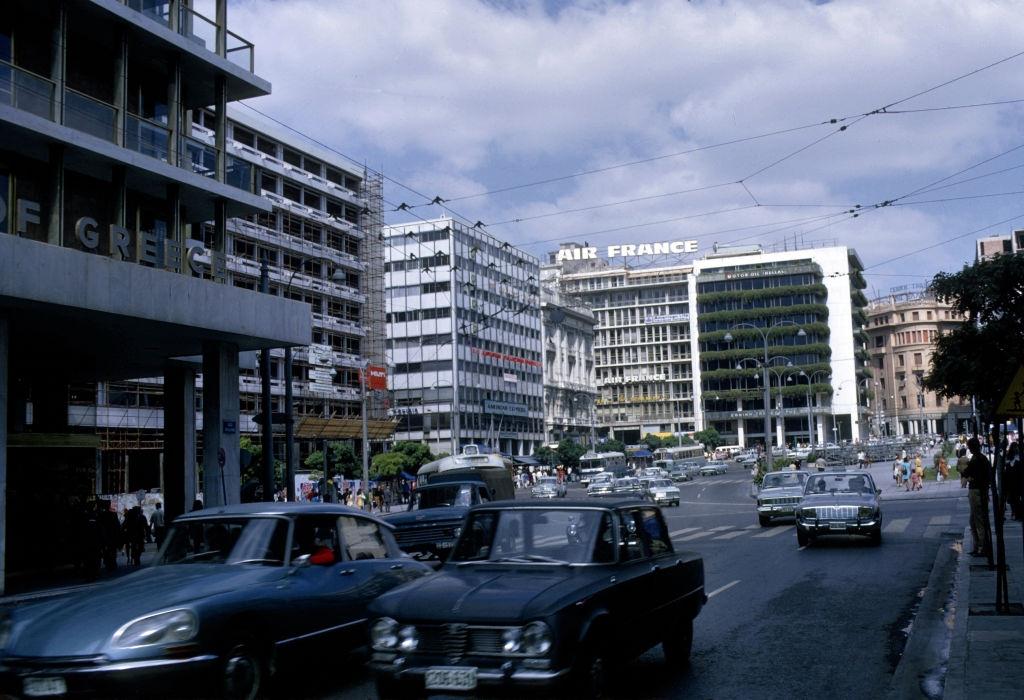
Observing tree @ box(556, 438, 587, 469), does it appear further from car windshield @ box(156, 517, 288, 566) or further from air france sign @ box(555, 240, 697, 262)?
car windshield @ box(156, 517, 288, 566)

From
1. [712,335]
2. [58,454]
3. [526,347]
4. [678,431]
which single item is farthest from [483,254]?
[58,454]

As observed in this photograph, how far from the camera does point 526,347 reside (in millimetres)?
104625

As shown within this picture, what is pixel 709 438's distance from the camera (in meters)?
125

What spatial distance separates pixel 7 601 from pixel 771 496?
20264 mm

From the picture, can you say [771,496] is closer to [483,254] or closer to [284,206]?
[284,206]

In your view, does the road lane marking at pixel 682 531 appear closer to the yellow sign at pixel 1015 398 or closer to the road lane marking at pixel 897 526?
the road lane marking at pixel 897 526

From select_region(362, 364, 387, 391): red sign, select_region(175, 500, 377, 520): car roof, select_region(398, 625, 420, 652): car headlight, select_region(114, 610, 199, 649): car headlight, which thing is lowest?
select_region(398, 625, 420, 652): car headlight

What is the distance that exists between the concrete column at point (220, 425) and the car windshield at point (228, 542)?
1595 centimetres

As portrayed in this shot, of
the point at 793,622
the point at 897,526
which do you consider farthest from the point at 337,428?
the point at 793,622

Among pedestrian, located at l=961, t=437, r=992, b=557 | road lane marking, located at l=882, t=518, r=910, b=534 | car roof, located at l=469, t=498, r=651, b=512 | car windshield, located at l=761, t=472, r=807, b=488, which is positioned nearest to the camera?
car roof, located at l=469, t=498, r=651, b=512

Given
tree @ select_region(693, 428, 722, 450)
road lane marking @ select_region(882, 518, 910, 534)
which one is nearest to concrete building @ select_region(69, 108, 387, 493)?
road lane marking @ select_region(882, 518, 910, 534)

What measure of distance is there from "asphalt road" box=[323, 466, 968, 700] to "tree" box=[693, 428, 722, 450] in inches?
4006

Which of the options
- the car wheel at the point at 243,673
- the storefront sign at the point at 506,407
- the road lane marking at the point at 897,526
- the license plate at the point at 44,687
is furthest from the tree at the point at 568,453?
the license plate at the point at 44,687

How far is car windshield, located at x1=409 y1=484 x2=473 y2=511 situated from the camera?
21.9 meters
